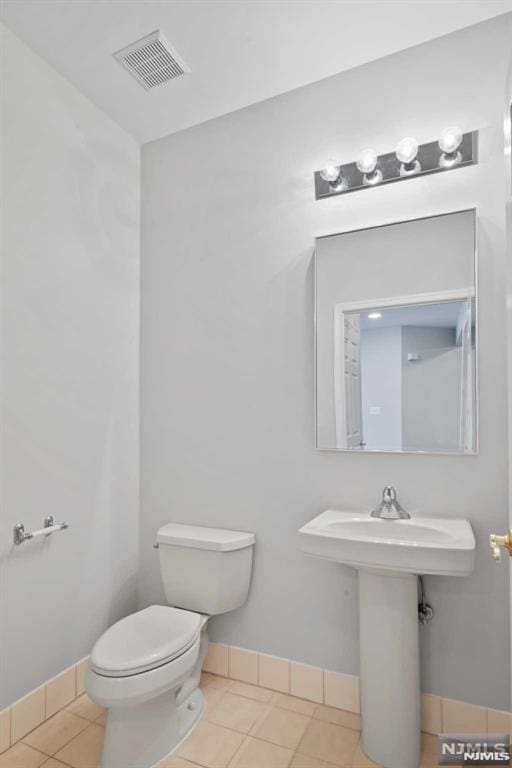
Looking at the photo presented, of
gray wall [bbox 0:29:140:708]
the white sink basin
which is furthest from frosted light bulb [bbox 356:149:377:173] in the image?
the white sink basin

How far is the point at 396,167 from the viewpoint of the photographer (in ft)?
5.93

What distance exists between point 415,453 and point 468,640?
2.30 ft

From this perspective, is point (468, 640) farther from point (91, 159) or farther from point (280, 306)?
point (91, 159)

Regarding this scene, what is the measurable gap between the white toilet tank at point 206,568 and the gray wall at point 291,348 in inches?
3.5

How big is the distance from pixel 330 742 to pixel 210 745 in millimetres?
443

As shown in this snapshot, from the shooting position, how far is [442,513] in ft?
5.58

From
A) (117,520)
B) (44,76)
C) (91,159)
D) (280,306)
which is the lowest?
(117,520)

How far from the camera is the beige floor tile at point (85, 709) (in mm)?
1815

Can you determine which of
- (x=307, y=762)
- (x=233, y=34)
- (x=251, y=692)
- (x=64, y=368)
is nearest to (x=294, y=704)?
(x=251, y=692)

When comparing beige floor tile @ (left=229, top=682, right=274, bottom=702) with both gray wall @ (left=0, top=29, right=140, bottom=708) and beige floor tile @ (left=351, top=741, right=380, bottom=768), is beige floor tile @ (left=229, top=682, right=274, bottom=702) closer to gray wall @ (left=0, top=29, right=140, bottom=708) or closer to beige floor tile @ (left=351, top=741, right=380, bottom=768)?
beige floor tile @ (left=351, top=741, right=380, bottom=768)

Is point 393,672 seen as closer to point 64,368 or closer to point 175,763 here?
point 175,763

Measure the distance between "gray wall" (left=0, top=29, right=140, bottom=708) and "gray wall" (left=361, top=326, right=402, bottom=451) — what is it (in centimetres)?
121

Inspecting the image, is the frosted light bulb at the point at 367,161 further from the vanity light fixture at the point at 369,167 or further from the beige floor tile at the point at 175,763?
the beige floor tile at the point at 175,763

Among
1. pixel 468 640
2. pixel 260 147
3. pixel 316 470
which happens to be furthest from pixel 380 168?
pixel 468 640
